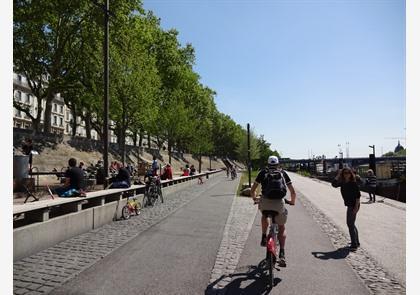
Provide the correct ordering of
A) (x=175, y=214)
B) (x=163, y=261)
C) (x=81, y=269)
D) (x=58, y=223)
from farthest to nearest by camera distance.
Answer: (x=175, y=214) < (x=58, y=223) < (x=163, y=261) < (x=81, y=269)

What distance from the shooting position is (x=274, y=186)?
5945 mm

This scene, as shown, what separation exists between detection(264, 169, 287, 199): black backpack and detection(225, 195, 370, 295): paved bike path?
1.24m

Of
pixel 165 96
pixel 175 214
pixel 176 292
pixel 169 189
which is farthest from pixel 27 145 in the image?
pixel 165 96

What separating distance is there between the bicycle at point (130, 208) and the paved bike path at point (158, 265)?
2008 millimetres

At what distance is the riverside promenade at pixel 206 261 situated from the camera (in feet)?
17.1

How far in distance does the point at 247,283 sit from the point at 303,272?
44.1 inches

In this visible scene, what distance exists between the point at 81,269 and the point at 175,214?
6.76 meters

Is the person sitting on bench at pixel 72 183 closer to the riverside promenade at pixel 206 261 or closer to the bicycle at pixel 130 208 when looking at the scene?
the riverside promenade at pixel 206 261

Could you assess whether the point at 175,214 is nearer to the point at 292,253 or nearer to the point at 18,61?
the point at 292,253

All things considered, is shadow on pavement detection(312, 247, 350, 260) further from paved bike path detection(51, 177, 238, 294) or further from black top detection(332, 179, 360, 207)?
paved bike path detection(51, 177, 238, 294)

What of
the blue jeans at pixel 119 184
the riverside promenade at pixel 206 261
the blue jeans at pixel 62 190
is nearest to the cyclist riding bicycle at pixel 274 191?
the riverside promenade at pixel 206 261

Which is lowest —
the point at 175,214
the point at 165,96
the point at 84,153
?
the point at 175,214
